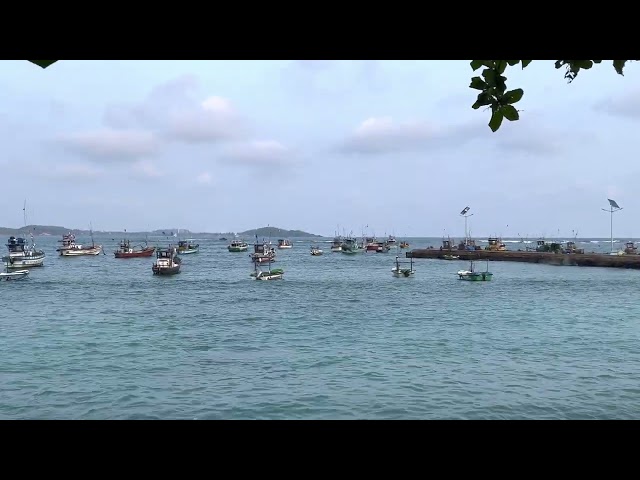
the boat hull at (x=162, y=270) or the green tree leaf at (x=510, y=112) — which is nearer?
the green tree leaf at (x=510, y=112)

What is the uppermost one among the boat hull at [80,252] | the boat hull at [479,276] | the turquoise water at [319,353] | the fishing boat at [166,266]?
the boat hull at [80,252]

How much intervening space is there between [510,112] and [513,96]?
0.19 ft

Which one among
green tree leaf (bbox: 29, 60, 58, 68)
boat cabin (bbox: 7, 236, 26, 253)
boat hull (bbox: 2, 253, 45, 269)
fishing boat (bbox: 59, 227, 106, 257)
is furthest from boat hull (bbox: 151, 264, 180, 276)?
green tree leaf (bbox: 29, 60, 58, 68)

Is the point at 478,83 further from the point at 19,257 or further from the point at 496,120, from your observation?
the point at 19,257

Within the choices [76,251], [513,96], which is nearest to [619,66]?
[513,96]

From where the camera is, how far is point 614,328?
3023 cm

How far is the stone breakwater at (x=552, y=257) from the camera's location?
241 ft

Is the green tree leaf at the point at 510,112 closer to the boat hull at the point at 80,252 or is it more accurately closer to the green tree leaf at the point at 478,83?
the green tree leaf at the point at 478,83

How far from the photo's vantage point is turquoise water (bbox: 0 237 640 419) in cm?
1596

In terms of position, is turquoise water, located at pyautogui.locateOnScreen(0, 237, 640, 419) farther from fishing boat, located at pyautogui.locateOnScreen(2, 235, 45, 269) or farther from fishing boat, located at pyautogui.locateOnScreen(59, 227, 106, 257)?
fishing boat, located at pyautogui.locateOnScreen(59, 227, 106, 257)

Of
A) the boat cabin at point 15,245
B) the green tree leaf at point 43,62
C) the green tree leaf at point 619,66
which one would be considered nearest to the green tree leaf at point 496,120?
the green tree leaf at point 619,66

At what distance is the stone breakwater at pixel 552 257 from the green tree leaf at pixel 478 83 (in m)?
80.1
